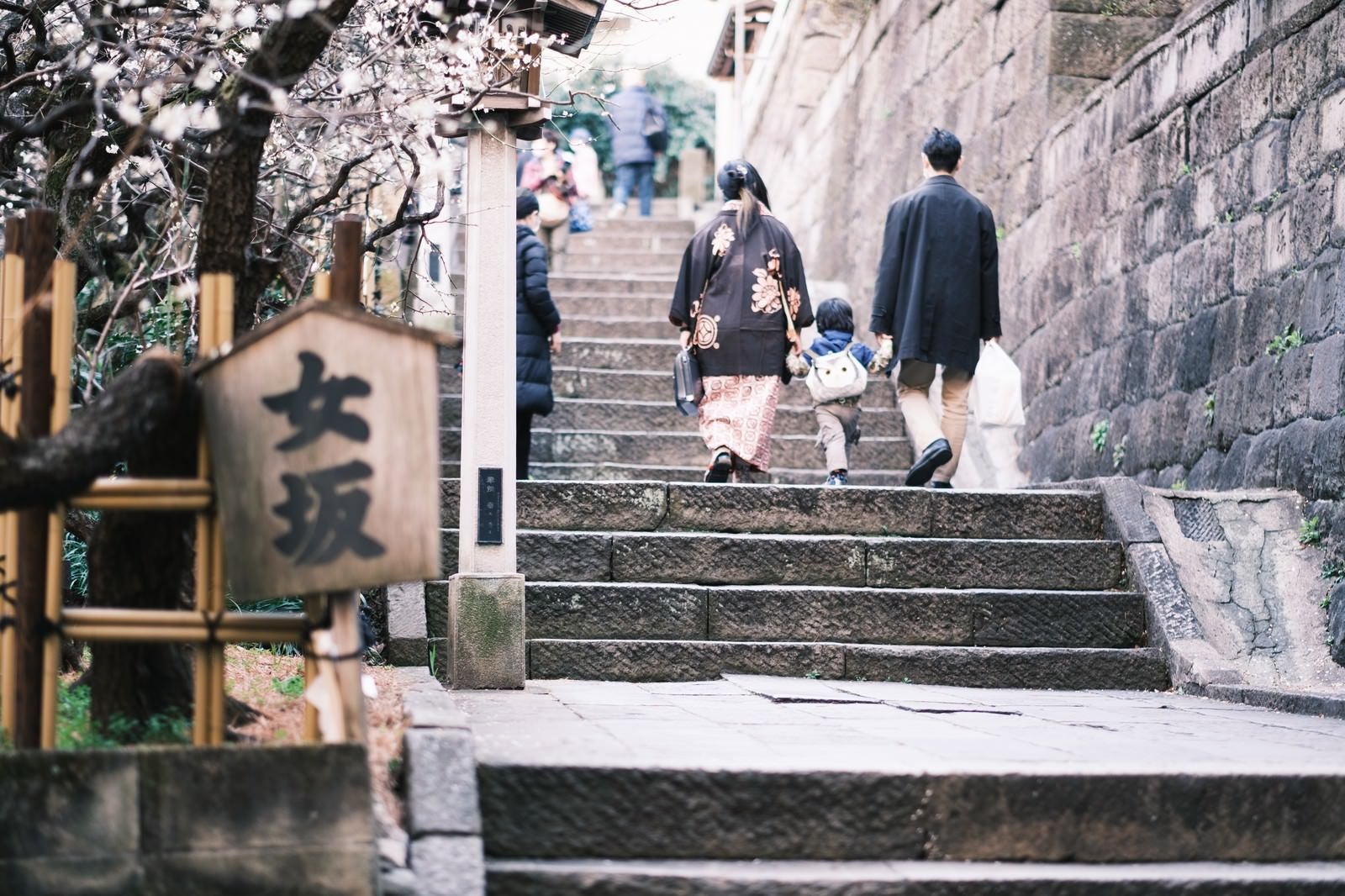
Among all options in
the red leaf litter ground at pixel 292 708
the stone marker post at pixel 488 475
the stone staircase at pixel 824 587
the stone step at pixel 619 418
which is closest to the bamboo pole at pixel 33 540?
the red leaf litter ground at pixel 292 708

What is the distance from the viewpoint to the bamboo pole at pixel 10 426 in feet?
11.7

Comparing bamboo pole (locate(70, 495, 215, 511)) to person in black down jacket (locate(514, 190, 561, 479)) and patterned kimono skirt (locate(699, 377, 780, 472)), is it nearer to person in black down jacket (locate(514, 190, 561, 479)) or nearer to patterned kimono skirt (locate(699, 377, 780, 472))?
patterned kimono skirt (locate(699, 377, 780, 472))

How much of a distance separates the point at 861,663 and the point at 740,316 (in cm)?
234

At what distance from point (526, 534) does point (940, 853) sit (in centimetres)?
346

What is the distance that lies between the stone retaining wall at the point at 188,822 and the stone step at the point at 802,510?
4024mm

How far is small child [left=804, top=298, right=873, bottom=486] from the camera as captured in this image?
8555 millimetres

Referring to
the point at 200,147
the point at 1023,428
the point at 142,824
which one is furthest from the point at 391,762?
the point at 1023,428

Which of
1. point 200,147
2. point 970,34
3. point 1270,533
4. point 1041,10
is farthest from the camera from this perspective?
point 970,34

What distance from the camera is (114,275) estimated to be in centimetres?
871

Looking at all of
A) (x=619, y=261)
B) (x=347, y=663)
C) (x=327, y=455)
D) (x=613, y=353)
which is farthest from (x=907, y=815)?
(x=619, y=261)

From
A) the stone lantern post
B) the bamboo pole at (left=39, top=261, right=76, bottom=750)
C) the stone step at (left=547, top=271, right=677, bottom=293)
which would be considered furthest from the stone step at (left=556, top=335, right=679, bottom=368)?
the bamboo pole at (left=39, top=261, right=76, bottom=750)

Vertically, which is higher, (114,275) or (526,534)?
(114,275)

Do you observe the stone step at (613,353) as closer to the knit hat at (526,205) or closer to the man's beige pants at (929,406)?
the knit hat at (526,205)

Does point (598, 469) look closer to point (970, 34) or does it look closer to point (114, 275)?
point (114, 275)
